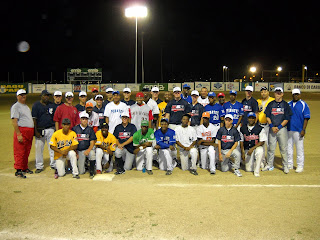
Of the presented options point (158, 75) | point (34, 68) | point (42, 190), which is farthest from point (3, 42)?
point (42, 190)

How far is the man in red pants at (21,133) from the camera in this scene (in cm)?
726

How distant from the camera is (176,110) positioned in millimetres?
8633

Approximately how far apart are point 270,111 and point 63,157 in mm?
5039

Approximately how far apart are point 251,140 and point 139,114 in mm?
2939

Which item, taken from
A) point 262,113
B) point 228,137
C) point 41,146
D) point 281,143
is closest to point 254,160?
point 281,143

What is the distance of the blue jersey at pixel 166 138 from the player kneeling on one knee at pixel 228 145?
3.79ft

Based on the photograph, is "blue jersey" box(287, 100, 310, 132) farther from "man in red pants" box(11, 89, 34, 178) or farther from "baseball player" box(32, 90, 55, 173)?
"man in red pants" box(11, 89, 34, 178)

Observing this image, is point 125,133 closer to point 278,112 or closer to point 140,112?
point 140,112

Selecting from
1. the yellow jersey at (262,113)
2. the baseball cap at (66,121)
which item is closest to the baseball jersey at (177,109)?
the yellow jersey at (262,113)

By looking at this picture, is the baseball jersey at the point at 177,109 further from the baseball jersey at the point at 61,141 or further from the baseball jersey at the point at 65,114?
the baseball jersey at the point at 61,141

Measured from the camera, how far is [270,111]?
781 centimetres

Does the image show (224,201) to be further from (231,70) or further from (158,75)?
(231,70)

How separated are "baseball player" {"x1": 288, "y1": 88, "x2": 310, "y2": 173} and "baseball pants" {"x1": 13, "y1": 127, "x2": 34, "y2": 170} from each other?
20.3 ft

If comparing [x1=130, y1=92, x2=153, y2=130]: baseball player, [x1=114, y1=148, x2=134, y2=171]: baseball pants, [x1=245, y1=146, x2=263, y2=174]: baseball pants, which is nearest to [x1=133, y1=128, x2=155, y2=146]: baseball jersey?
[x1=114, y1=148, x2=134, y2=171]: baseball pants
